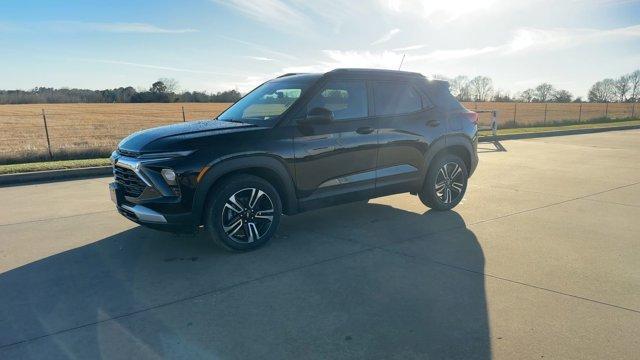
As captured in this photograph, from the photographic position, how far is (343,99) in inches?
212

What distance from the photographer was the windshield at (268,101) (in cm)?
518

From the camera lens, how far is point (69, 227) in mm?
5770

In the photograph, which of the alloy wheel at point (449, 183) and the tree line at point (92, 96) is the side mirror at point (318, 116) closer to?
the alloy wheel at point (449, 183)

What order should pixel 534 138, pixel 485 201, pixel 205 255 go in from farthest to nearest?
pixel 534 138
pixel 485 201
pixel 205 255

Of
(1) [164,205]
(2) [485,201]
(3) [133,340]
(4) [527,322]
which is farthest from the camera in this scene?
(2) [485,201]

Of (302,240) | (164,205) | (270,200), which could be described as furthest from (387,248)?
(164,205)

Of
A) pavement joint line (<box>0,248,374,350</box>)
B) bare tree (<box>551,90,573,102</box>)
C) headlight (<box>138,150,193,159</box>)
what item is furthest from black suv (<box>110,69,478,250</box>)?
bare tree (<box>551,90,573,102</box>)

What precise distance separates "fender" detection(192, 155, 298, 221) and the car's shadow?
495 millimetres

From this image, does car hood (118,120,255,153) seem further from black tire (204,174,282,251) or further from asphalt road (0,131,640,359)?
asphalt road (0,131,640,359)

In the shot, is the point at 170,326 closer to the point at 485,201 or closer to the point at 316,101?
the point at 316,101

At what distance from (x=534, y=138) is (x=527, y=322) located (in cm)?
1674

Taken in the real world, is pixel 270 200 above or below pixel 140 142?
below

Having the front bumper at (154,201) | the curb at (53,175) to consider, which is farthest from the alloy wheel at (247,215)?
the curb at (53,175)

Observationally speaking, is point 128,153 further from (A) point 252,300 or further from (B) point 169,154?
(A) point 252,300
